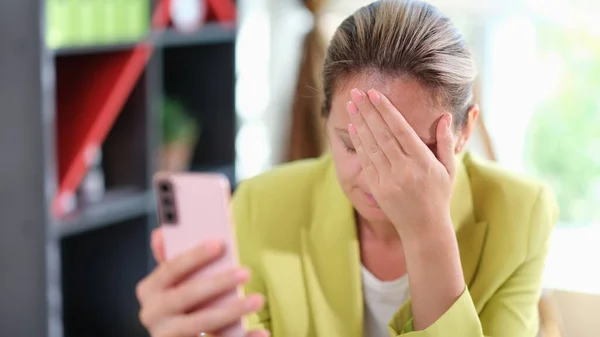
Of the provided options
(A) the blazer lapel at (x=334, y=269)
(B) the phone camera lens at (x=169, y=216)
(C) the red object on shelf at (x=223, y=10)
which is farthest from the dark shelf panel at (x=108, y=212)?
(B) the phone camera lens at (x=169, y=216)

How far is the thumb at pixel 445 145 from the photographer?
1041 mm

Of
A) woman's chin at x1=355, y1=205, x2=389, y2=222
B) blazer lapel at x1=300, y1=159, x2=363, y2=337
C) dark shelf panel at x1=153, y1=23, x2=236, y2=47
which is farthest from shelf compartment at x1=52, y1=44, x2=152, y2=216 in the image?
woman's chin at x1=355, y1=205, x2=389, y2=222

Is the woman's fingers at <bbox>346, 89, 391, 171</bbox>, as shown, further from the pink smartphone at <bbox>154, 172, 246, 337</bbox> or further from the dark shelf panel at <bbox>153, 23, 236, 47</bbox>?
the dark shelf panel at <bbox>153, 23, 236, 47</bbox>

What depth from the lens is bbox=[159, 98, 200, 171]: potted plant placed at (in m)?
2.80

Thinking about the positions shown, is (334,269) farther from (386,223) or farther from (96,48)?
(96,48)

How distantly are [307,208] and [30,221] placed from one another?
0.96m

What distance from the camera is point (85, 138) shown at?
2346 millimetres

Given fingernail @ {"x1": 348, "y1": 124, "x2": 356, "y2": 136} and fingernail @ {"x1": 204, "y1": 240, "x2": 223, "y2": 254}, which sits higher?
fingernail @ {"x1": 348, "y1": 124, "x2": 356, "y2": 136}

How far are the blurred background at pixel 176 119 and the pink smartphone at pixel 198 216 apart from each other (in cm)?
90

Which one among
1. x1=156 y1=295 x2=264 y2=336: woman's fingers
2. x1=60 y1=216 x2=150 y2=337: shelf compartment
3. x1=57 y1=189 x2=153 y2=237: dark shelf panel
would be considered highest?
x1=156 y1=295 x2=264 y2=336: woman's fingers

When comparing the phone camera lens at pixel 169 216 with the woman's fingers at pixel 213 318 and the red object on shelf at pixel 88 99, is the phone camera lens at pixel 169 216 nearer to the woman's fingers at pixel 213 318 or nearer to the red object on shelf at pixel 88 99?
the woman's fingers at pixel 213 318

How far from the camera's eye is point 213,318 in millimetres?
930

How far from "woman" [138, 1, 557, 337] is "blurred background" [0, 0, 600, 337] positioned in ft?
1.35

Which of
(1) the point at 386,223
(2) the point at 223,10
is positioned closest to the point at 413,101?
(1) the point at 386,223
